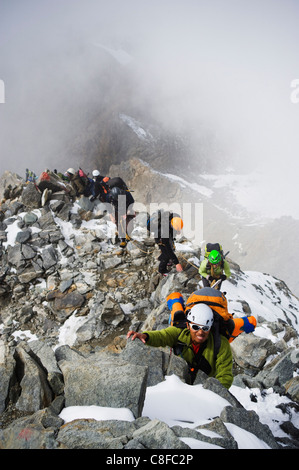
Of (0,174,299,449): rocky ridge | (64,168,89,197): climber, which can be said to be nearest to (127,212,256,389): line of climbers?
(0,174,299,449): rocky ridge

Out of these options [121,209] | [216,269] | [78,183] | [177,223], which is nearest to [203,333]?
[216,269]

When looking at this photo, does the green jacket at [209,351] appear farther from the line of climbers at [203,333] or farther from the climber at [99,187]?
the climber at [99,187]

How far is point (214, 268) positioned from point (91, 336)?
549 cm

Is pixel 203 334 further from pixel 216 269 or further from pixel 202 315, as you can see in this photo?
pixel 216 269

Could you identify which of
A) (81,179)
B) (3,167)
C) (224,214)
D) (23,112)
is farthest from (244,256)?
(23,112)

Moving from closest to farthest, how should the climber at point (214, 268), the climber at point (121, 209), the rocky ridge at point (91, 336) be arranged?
the rocky ridge at point (91, 336)
the climber at point (214, 268)
the climber at point (121, 209)

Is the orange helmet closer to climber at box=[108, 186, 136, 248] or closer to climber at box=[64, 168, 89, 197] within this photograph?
climber at box=[108, 186, 136, 248]

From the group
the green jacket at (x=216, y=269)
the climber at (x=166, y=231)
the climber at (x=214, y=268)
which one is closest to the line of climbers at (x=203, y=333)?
the climber at (x=214, y=268)

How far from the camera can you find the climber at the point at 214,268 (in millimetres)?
9445

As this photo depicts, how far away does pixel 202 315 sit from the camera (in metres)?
4.66

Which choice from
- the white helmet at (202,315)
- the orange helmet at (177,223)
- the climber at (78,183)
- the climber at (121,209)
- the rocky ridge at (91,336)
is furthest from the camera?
the climber at (78,183)

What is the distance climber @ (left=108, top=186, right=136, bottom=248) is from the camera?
540 inches

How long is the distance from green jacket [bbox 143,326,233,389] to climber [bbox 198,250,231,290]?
4734mm

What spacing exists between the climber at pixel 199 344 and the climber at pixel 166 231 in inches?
224
